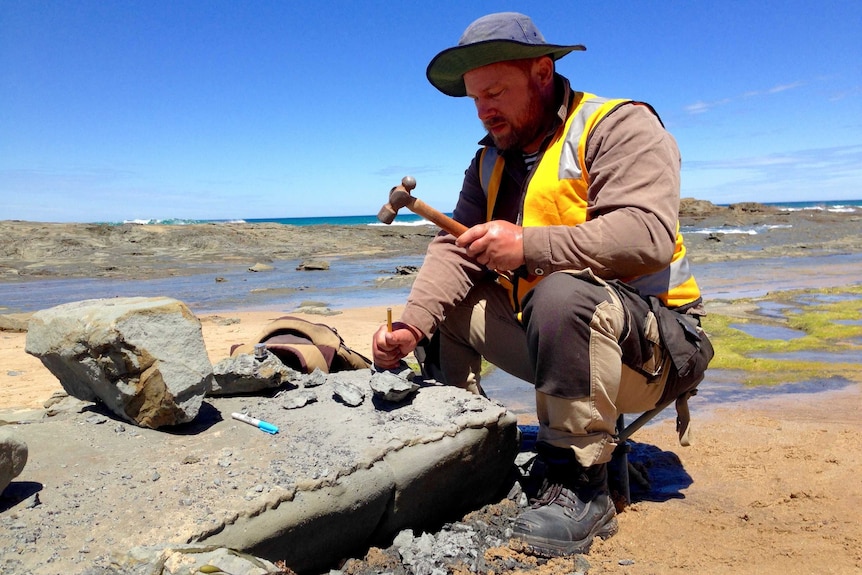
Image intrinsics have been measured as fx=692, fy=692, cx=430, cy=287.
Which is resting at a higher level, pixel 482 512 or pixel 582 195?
pixel 582 195

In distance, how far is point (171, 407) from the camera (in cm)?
261

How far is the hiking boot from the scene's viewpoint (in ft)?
8.04

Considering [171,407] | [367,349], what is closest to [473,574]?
[171,407]

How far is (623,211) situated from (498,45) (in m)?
0.83

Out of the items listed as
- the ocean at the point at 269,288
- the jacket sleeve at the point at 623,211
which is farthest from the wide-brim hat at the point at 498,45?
the ocean at the point at 269,288

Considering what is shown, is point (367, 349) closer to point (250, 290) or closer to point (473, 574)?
point (473, 574)

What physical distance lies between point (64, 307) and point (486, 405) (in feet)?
5.86

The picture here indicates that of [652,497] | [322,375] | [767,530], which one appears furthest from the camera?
[322,375]

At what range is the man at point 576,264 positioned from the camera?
8.06ft

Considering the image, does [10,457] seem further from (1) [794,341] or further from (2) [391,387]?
(1) [794,341]

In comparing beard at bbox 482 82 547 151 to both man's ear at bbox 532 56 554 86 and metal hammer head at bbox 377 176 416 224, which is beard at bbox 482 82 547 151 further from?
metal hammer head at bbox 377 176 416 224

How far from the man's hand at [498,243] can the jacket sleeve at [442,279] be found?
46 centimetres

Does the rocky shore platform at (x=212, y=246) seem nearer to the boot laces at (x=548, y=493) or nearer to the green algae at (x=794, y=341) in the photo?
the green algae at (x=794, y=341)

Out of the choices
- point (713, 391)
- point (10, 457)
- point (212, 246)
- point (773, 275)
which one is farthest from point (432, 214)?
point (212, 246)
